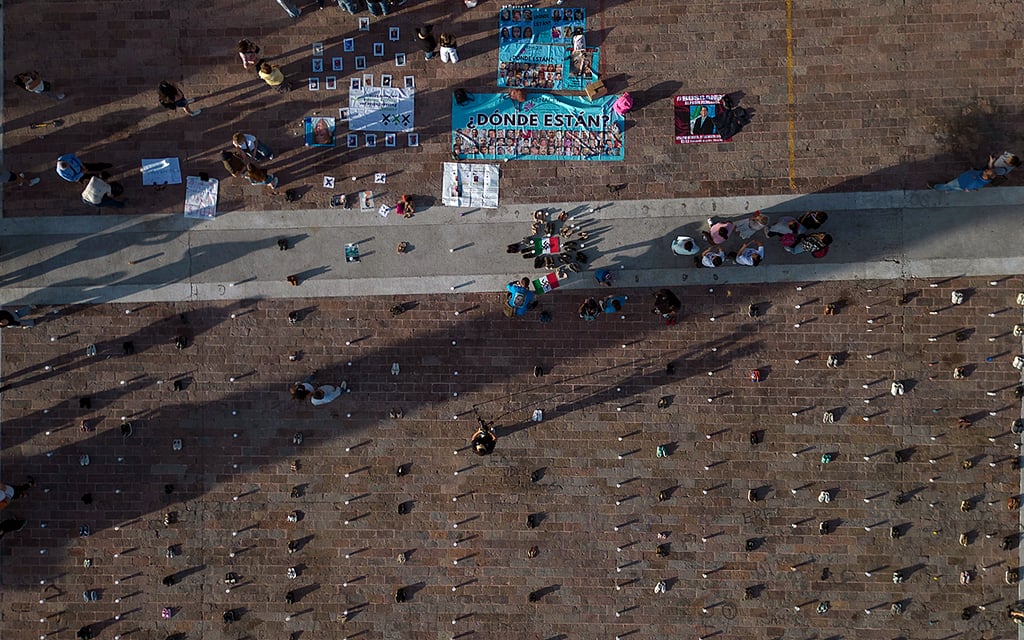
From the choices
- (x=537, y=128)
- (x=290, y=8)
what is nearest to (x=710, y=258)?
(x=537, y=128)

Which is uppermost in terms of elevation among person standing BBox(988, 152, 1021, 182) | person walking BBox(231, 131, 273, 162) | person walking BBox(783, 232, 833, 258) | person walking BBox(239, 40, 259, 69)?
person walking BBox(239, 40, 259, 69)

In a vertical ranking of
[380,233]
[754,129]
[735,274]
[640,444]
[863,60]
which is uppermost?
[863,60]

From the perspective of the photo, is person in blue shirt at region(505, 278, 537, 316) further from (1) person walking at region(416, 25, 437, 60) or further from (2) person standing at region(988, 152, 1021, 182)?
(2) person standing at region(988, 152, 1021, 182)

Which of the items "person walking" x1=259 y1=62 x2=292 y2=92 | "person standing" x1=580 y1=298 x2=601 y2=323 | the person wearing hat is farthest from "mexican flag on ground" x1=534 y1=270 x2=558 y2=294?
"person walking" x1=259 y1=62 x2=292 y2=92

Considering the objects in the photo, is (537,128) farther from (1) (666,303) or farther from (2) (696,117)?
(1) (666,303)

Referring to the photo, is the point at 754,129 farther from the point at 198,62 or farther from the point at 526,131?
the point at 198,62

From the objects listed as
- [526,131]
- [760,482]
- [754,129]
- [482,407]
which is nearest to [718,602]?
[760,482]

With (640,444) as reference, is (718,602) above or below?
below
